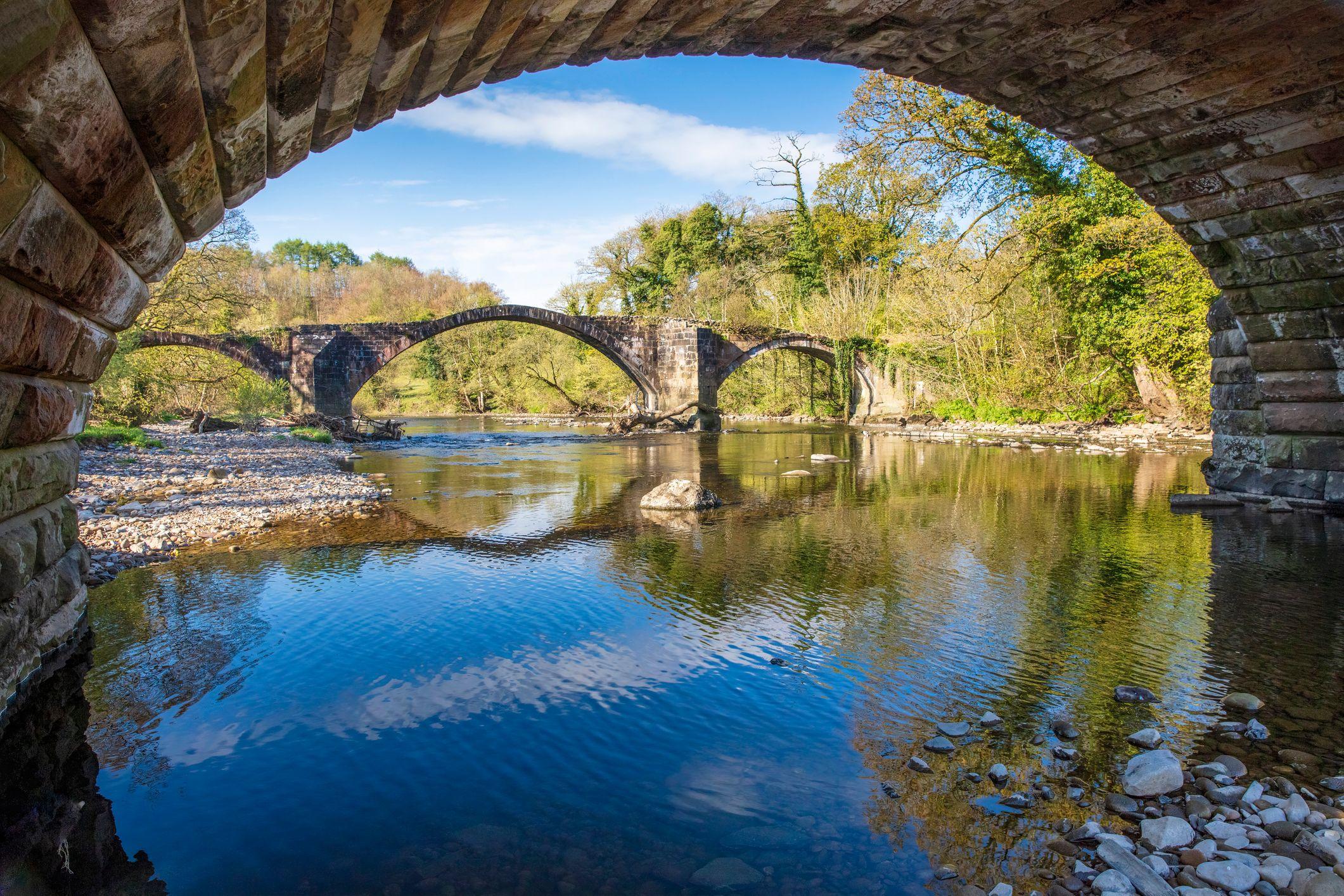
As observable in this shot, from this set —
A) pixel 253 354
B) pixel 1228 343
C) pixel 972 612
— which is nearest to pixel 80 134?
pixel 972 612

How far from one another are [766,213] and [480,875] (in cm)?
4125

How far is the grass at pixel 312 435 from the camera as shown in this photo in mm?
20516

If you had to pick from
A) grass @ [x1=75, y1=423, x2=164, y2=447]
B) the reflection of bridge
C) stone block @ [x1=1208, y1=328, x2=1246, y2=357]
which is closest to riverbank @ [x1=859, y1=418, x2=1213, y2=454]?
the reflection of bridge

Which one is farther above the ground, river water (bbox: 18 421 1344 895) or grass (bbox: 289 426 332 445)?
grass (bbox: 289 426 332 445)

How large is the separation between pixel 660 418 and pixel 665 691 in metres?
24.5

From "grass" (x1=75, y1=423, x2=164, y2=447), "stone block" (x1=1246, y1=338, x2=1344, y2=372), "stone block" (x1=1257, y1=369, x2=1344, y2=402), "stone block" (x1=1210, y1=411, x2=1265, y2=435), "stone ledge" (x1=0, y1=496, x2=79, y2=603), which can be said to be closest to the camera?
"stone ledge" (x1=0, y1=496, x2=79, y2=603)

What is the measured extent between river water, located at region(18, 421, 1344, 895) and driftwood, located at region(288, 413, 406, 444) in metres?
16.0

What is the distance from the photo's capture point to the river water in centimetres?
259

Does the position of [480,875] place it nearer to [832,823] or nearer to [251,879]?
[251,879]

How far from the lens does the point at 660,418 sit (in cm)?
2833

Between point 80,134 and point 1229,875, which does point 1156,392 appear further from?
point 80,134

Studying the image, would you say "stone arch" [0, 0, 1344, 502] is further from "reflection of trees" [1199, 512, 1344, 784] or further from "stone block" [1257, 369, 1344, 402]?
"reflection of trees" [1199, 512, 1344, 784]

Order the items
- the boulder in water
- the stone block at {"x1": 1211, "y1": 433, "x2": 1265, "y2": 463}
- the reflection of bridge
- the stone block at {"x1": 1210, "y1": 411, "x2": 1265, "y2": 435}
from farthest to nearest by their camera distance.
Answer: the reflection of bridge → the boulder in water → the stone block at {"x1": 1211, "y1": 433, "x2": 1265, "y2": 463} → the stone block at {"x1": 1210, "y1": 411, "x2": 1265, "y2": 435}

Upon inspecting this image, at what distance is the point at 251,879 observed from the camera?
7.93 feet
